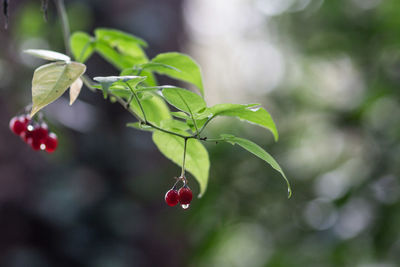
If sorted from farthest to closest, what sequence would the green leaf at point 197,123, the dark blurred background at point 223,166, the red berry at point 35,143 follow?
the dark blurred background at point 223,166, the red berry at point 35,143, the green leaf at point 197,123

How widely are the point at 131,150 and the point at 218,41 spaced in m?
2.90

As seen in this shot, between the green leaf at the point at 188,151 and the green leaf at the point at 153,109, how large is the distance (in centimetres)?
4

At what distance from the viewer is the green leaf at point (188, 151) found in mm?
693

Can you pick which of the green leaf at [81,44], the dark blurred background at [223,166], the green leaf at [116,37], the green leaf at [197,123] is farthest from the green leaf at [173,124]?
the dark blurred background at [223,166]

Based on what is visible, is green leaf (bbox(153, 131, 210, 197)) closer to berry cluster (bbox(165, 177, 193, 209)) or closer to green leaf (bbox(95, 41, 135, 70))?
berry cluster (bbox(165, 177, 193, 209))

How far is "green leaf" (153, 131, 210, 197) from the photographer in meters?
0.69

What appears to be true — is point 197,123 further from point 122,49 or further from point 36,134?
point 36,134

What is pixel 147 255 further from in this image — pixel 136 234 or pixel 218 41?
pixel 218 41

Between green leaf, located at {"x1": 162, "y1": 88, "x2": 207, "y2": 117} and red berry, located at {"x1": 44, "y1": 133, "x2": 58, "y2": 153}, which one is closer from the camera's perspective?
green leaf, located at {"x1": 162, "y1": 88, "x2": 207, "y2": 117}

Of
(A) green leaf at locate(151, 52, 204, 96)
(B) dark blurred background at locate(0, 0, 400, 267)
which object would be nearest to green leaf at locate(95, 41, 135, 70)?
(A) green leaf at locate(151, 52, 204, 96)

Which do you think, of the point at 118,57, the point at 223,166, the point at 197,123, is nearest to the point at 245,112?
the point at 197,123

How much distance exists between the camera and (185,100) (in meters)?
A: 0.58

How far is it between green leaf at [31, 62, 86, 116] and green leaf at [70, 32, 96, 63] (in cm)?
38

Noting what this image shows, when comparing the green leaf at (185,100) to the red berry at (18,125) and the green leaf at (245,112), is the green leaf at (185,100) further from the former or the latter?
the red berry at (18,125)
